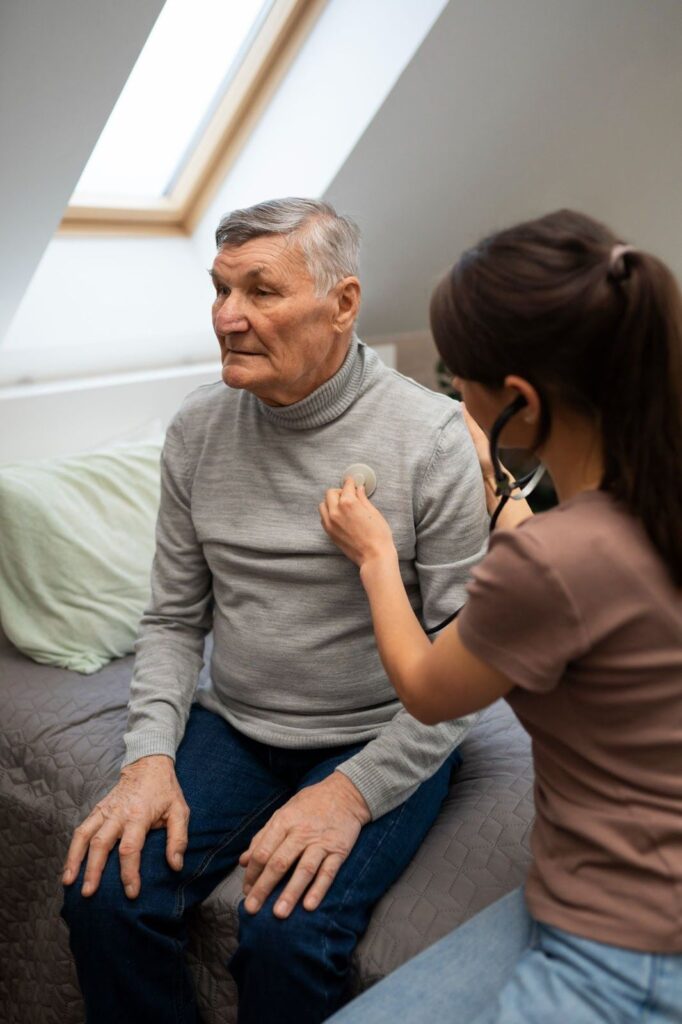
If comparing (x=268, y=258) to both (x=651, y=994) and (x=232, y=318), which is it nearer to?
(x=232, y=318)

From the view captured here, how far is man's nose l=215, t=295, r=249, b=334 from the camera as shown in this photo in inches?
51.8

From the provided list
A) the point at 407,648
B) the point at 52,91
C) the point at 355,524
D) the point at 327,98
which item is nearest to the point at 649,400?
the point at 407,648

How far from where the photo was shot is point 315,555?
1367 mm

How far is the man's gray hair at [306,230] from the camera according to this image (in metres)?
1.30

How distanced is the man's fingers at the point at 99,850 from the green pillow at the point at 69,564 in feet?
1.89

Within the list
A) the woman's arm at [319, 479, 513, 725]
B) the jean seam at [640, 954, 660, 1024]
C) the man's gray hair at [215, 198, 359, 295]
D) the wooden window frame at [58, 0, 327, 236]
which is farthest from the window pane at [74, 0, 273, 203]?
the jean seam at [640, 954, 660, 1024]

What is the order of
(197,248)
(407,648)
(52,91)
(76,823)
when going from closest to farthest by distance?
1. (407,648)
2. (76,823)
3. (52,91)
4. (197,248)

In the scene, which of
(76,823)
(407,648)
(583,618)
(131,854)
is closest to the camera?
(583,618)

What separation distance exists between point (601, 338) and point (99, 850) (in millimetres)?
862

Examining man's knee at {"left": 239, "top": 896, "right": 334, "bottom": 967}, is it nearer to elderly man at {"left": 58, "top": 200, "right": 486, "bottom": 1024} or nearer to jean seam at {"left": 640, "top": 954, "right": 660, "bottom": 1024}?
elderly man at {"left": 58, "top": 200, "right": 486, "bottom": 1024}

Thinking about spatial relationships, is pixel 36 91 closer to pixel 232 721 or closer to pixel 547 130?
pixel 232 721

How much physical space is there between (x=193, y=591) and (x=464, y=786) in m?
0.51

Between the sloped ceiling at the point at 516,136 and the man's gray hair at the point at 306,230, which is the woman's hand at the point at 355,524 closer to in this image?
the man's gray hair at the point at 306,230

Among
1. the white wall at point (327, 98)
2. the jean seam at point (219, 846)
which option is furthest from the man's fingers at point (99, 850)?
the white wall at point (327, 98)
